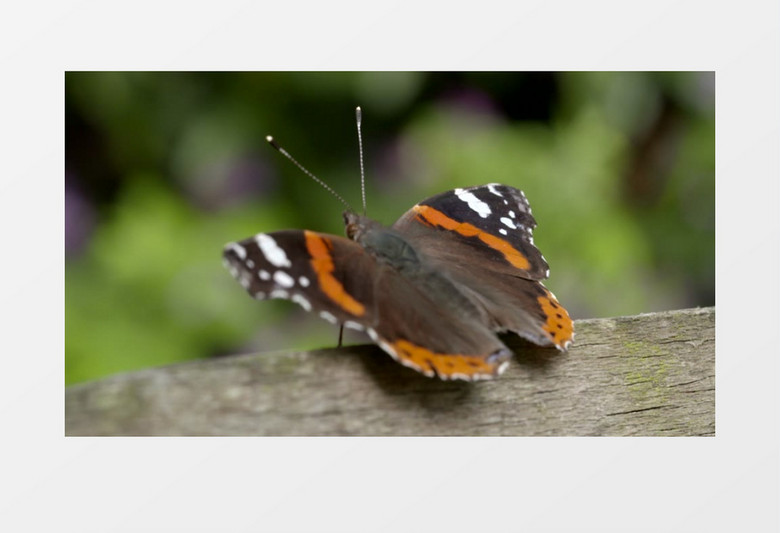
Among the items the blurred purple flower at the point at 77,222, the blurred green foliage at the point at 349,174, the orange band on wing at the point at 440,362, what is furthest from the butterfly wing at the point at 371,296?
the blurred purple flower at the point at 77,222

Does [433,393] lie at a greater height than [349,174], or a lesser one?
lesser

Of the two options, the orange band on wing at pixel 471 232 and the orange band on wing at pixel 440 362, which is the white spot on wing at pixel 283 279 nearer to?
the orange band on wing at pixel 440 362

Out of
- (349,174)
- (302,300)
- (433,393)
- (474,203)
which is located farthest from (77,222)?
(433,393)

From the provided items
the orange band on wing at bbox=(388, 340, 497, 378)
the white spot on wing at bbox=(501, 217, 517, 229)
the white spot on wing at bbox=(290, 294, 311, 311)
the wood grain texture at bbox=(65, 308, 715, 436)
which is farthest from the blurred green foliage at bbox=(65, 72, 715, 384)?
the orange band on wing at bbox=(388, 340, 497, 378)

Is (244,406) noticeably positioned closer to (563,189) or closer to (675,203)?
(563,189)

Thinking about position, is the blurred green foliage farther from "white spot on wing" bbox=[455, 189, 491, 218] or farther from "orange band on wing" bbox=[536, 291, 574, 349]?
"orange band on wing" bbox=[536, 291, 574, 349]

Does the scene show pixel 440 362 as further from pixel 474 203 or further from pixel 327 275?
pixel 474 203
